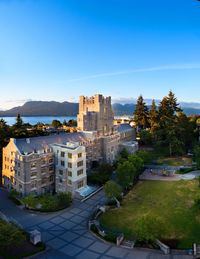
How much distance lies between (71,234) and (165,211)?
1451cm

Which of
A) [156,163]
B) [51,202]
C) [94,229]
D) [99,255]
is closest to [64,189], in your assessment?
[51,202]

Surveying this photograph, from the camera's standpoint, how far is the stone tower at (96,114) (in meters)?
57.7

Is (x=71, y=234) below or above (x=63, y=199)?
below

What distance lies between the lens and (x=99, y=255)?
79.1ft

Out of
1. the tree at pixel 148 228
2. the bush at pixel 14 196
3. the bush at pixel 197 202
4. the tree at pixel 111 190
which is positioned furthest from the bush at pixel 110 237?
the bush at pixel 14 196

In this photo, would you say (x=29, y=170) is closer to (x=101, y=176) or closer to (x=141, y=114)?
(x=101, y=176)

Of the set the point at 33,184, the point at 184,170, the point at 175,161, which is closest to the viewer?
the point at 33,184

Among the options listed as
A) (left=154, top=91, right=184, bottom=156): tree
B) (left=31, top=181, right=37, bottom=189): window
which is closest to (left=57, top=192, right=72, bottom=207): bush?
(left=31, top=181, right=37, bottom=189): window

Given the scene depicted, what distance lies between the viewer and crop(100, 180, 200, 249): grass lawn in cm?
2775

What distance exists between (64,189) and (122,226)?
47.2 ft

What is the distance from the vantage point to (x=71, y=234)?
28391mm

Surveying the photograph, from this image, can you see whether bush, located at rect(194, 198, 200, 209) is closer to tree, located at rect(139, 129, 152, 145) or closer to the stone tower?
the stone tower

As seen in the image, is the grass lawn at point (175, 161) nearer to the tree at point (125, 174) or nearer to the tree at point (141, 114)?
the tree at point (141, 114)

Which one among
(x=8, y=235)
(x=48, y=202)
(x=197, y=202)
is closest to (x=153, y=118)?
(x=197, y=202)
